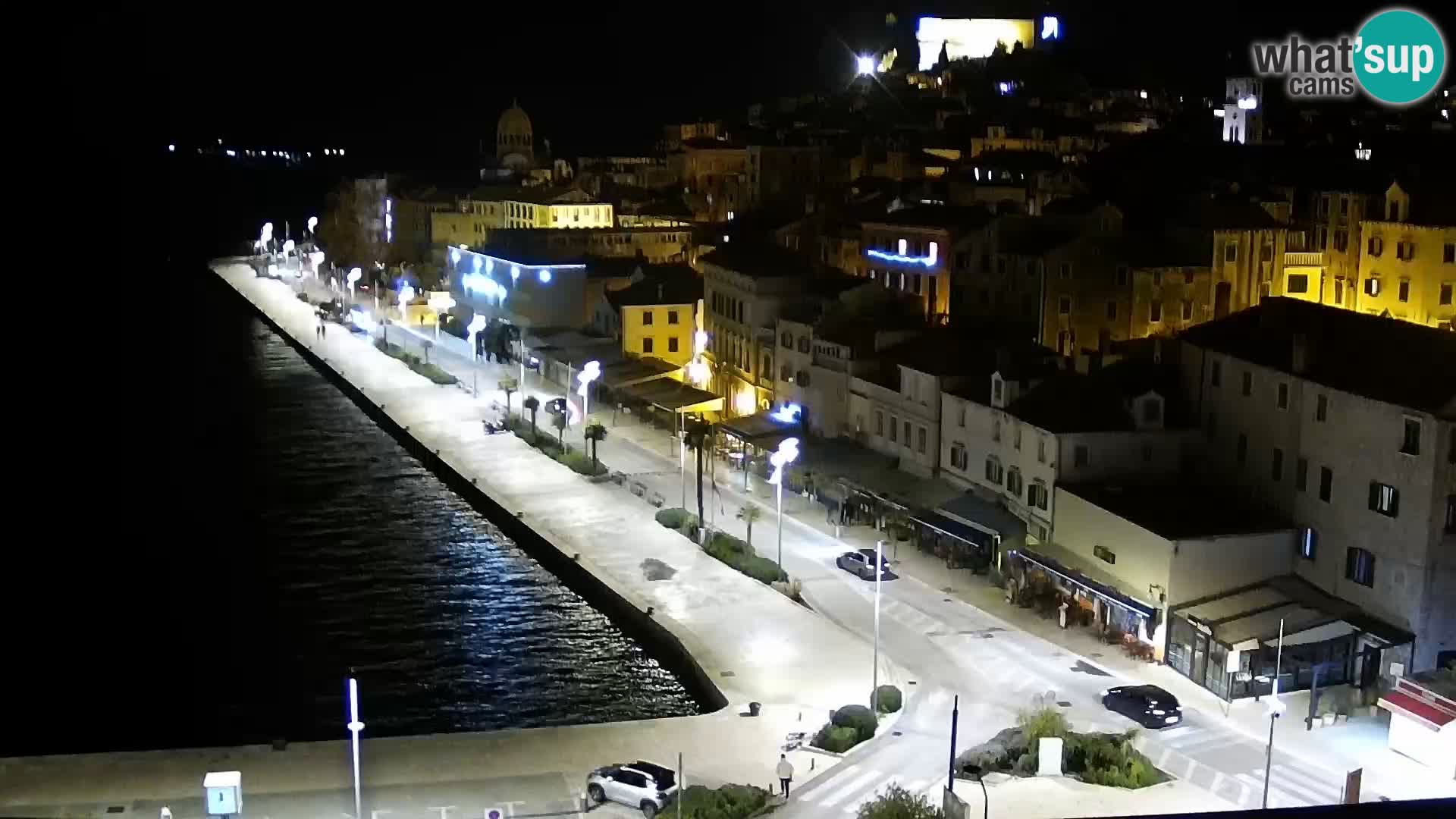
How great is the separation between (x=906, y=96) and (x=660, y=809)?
Answer: 88.1 meters

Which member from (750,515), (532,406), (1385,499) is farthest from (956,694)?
(532,406)

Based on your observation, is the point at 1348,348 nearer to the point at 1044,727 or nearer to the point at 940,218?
the point at 1044,727

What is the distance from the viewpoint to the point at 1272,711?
2291cm

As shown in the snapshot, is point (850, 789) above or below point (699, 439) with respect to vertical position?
→ below

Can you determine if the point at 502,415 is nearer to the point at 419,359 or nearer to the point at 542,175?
the point at 419,359

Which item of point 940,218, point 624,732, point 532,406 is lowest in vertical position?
point 624,732

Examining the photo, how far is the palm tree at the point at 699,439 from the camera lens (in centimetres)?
3897

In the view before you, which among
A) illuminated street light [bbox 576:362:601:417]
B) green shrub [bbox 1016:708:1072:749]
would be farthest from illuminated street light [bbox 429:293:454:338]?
green shrub [bbox 1016:708:1072:749]

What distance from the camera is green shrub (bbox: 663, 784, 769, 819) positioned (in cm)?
2186

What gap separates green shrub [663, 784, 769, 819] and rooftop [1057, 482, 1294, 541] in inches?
423

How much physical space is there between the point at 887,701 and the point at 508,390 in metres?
32.1

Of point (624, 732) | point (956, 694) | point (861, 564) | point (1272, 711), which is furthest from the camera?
point (861, 564)

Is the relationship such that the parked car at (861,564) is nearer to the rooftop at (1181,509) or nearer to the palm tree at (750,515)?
the palm tree at (750,515)

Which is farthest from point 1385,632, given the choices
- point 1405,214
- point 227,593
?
point 227,593
